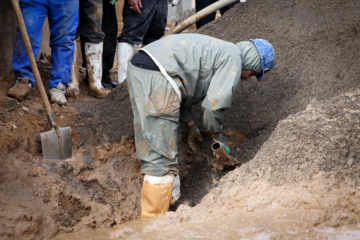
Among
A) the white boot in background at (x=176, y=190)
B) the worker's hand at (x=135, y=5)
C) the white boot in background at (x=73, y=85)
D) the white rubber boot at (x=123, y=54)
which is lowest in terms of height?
the white boot in background at (x=176, y=190)

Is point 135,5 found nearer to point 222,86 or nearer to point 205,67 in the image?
point 205,67

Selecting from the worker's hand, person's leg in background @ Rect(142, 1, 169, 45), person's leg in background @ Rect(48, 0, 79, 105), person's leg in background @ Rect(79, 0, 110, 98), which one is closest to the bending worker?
person's leg in background @ Rect(48, 0, 79, 105)

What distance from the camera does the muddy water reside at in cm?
193

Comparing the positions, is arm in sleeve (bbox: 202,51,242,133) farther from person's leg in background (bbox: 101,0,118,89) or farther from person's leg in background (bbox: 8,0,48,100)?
person's leg in background (bbox: 101,0,118,89)

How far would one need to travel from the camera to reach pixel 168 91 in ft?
9.21

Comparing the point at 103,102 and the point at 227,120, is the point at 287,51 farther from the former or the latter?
the point at 103,102

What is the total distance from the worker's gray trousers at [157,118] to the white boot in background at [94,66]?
149cm

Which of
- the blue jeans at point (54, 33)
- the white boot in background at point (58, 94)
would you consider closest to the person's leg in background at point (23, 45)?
the blue jeans at point (54, 33)

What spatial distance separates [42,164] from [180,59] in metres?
1.39

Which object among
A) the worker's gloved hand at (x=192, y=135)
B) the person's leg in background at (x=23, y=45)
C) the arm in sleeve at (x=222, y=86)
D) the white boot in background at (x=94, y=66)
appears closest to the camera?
the arm in sleeve at (x=222, y=86)

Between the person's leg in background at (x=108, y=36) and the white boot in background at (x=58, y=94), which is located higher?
the person's leg in background at (x=108, y=36)

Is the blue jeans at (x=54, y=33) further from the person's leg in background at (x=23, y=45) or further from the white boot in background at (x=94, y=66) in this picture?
the white boot in background at (x=94, y=66)

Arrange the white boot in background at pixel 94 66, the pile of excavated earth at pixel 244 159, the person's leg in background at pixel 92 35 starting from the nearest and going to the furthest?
the pile of excavated earth at pixel 244 159
the person's leg in background at pixel 92 35
the white boot in background at pixel 94 66

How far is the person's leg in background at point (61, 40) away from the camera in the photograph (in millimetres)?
3594
